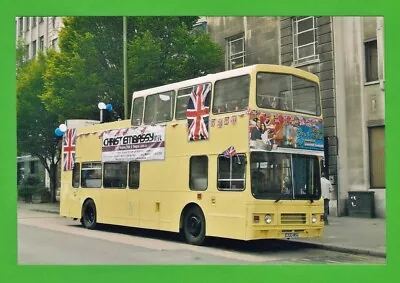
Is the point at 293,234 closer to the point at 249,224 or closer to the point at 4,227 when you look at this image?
the point at 249,224

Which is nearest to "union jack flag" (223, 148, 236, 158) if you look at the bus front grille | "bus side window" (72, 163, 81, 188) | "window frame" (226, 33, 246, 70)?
the bus front grille

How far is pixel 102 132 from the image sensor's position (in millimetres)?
17438

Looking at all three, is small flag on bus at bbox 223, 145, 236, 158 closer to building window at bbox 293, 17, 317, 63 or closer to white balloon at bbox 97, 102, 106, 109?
white balloon at bbox 97, 102, 106, 109

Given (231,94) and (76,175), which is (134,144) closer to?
(76,175)

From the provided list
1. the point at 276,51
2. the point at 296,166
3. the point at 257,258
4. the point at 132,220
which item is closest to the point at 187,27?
the point at 276,51

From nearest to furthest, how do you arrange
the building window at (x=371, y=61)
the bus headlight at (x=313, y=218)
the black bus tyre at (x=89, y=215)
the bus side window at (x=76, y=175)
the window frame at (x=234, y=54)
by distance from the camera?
the bus headlight at (x=313, y=218) < the black bus tyre at (x=89, y=215) < the bus side window at (x=76, y=175) < the building window at (x=371, y=61) < the window frame at (x=234, y=54)

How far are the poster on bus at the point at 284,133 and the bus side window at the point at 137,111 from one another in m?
4.28

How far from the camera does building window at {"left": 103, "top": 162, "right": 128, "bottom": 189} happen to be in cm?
1648

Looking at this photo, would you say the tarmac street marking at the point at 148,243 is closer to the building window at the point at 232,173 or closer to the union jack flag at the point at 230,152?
the building window at the point at 232,173

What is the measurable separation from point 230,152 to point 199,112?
1465 mm

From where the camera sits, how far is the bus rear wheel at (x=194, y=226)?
13.8 m

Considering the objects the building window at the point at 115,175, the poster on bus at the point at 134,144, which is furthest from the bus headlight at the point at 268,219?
the building window at the point at 115,175

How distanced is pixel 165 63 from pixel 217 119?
6920 millimetres

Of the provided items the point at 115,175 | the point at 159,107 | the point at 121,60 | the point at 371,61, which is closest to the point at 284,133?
the point at 159,107
